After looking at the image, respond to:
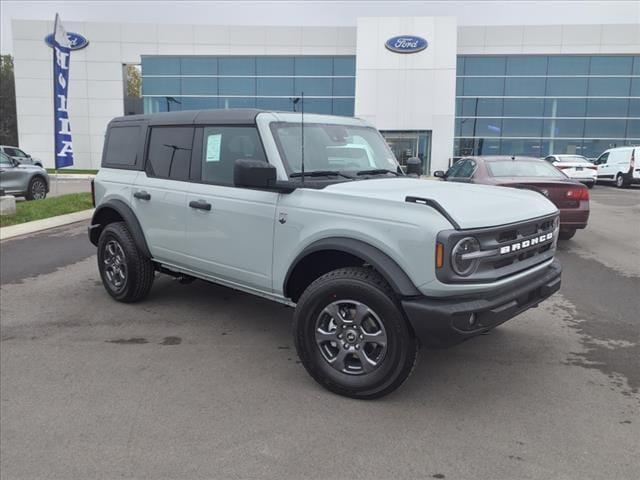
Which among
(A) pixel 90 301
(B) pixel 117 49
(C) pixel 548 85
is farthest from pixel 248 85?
(A) pixel 90 301

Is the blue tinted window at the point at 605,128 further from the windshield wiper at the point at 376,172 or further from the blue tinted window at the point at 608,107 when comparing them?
the windshield wiper at the point at 376,172

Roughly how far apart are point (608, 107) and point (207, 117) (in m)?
36.2

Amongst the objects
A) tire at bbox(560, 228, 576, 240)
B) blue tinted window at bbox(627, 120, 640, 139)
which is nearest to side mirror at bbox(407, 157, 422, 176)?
tire at bbox(560, 228, 576, 240)

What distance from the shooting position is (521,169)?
9.21 m

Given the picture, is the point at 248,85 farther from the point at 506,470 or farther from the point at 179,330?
the point at 506,470

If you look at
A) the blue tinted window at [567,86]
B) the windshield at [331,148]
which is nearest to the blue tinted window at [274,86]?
the blue tinted window at [567,86]

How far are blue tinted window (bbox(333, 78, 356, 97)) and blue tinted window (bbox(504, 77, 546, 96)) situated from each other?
398 inches

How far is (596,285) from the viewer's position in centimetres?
664

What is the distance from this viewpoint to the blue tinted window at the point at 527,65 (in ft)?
113

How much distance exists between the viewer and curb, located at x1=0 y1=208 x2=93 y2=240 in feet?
33.6

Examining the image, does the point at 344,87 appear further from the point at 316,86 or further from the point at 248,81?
the point at 248,81

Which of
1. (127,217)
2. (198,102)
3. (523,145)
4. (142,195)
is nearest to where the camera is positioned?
(142,195)

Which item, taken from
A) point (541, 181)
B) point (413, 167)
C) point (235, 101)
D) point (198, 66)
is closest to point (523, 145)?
point (235, 101)

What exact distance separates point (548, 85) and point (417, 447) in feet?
119
